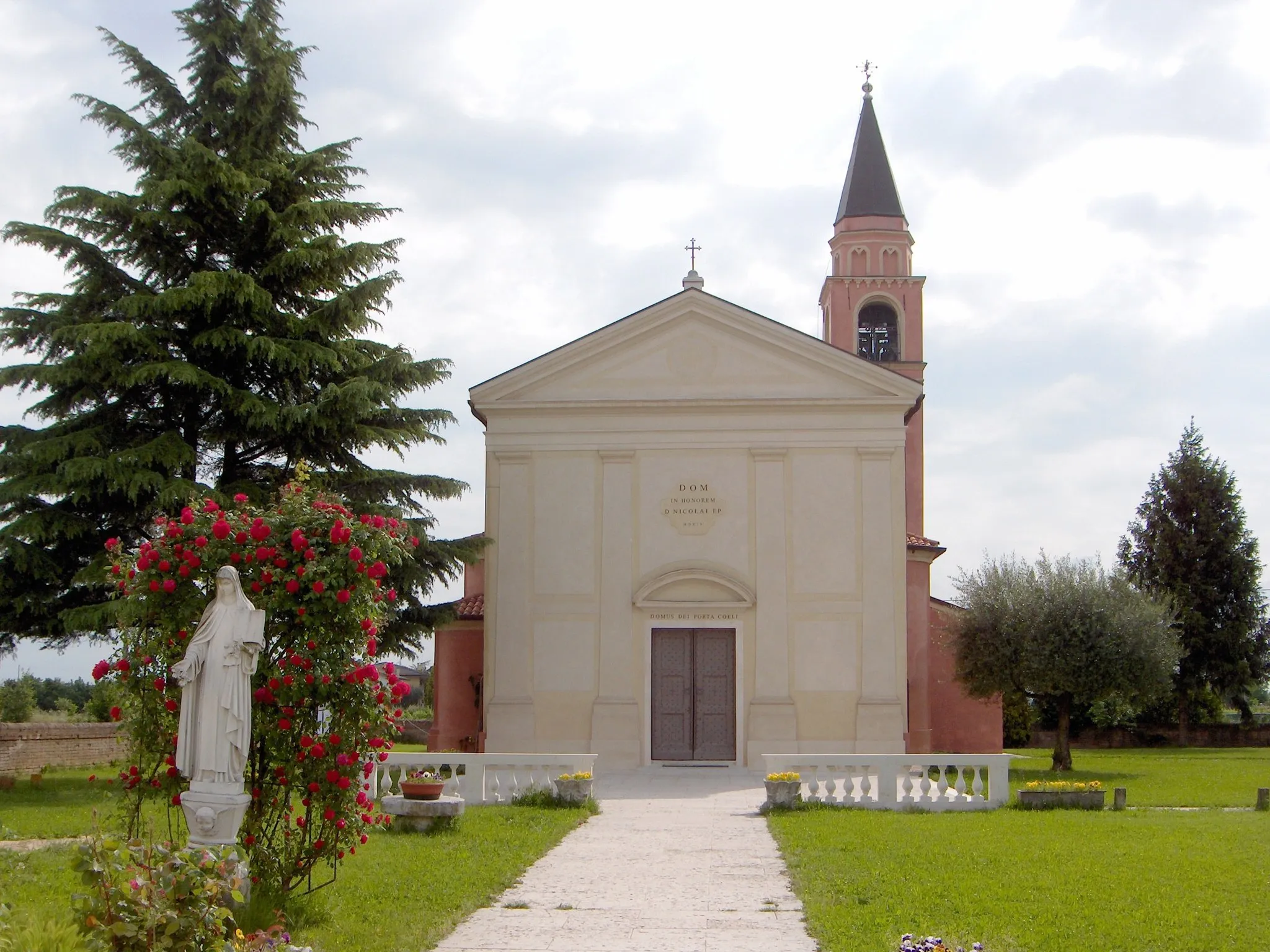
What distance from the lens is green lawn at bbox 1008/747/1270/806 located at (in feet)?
61.4

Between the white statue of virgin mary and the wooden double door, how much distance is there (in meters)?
15.3

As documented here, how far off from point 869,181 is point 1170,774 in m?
18.0

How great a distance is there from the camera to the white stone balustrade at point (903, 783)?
16.6 m

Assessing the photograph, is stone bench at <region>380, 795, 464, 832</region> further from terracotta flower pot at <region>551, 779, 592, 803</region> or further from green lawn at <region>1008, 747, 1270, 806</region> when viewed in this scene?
green lawn at <region>1008, 747, 1270, 806</region>

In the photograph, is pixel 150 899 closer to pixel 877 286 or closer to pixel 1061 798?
pixel 1061 798

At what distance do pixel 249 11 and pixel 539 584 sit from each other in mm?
11077

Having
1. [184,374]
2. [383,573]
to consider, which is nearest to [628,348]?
[184,374]

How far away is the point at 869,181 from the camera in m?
34.5

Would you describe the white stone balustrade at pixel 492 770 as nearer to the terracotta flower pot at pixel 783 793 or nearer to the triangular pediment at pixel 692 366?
the terracotta flower pot at pixel 783 793

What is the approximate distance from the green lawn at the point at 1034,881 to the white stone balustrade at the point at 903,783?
141cm

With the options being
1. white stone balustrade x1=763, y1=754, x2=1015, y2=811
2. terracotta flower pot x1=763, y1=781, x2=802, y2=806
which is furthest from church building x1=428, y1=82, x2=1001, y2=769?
terracotta flower pot x1=763, y1=781, x2=802, y2=806

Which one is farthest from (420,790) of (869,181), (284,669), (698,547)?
(869,181)

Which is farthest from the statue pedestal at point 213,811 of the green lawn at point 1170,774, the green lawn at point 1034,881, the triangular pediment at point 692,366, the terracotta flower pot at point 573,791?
the triangular pediment at point 692,366

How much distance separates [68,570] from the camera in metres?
18.2
